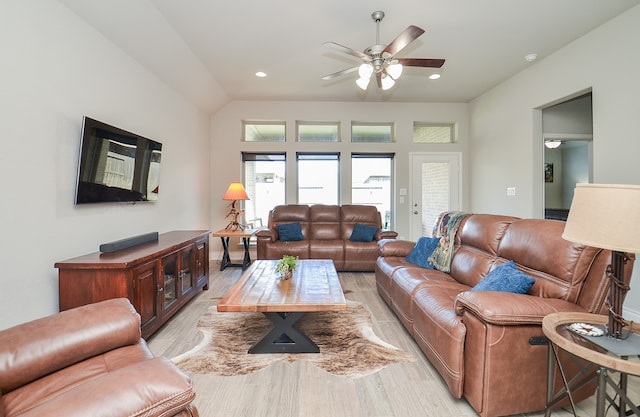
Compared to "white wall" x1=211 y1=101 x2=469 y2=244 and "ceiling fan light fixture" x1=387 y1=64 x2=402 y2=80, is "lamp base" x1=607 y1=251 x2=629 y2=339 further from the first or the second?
"white wall" x1=211 y1=101 x2=469 y2=244

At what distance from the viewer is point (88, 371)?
121 centimetres

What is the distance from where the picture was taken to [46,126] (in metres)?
2.03

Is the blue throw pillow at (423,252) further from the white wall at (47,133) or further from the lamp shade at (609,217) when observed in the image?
the white wall at (47,133)

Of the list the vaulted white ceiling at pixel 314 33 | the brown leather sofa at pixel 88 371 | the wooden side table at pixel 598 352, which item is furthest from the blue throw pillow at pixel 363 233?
the brown leather sofa at pixel 88 371

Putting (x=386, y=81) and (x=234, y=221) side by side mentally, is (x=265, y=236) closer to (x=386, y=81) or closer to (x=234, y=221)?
(x=234, y=221)

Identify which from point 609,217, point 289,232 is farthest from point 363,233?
point 609,217

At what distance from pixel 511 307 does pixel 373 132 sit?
4747 millimetres

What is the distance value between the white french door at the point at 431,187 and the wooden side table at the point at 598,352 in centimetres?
430

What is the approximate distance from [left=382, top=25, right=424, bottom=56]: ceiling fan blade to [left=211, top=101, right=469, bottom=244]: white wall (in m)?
2.97

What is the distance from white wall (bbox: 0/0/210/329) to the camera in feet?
5.83

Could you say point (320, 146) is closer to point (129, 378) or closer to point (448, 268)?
point (448, 268)

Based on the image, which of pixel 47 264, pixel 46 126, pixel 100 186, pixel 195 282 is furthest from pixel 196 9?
pixel 195 282

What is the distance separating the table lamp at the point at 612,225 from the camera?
110cm

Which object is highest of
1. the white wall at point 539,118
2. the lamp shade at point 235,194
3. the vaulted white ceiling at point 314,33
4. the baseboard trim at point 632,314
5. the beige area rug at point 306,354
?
the vaulted white ceiling at point 314,33
